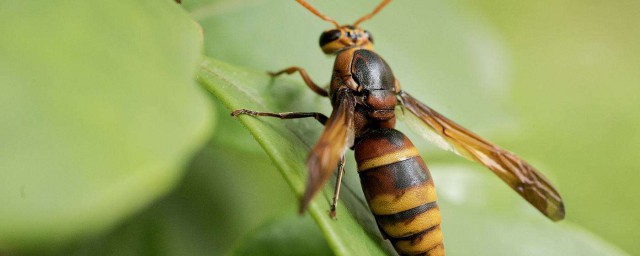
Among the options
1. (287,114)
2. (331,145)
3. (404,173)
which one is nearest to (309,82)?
(287,114)

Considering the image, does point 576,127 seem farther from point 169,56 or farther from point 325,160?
point 169,56

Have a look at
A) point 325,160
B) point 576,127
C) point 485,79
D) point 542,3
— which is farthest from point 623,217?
point 325,160

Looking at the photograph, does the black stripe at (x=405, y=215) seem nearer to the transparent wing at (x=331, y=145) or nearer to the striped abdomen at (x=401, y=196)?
the striped abdomen at (x=401, y=196)

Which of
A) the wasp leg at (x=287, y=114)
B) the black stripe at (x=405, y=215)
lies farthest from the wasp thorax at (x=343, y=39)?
the black stripe at (x=405, y=215)

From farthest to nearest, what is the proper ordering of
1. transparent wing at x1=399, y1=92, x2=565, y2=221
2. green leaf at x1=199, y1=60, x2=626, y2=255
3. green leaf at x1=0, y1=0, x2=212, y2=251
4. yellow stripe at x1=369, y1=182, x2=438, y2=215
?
transparent wing at x1=399, y1=92, x2=565, y2=221, yellow stripe at x1=369, y1=182, x2=438, y2=215, green leaf at x1=199, y1=60, x2=626, y2=255, green leaf at x1=0, y1=0, x2=212, y2=251

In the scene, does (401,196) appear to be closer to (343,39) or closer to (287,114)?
(287,114)

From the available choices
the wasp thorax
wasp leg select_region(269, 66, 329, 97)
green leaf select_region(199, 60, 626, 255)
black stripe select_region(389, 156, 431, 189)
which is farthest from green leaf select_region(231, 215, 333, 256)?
the wasp thorax

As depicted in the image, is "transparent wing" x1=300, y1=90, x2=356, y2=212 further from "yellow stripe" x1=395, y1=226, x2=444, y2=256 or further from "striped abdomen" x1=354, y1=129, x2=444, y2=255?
"yellow stripe" x1=395, y1=226, x2=444, y2=256
